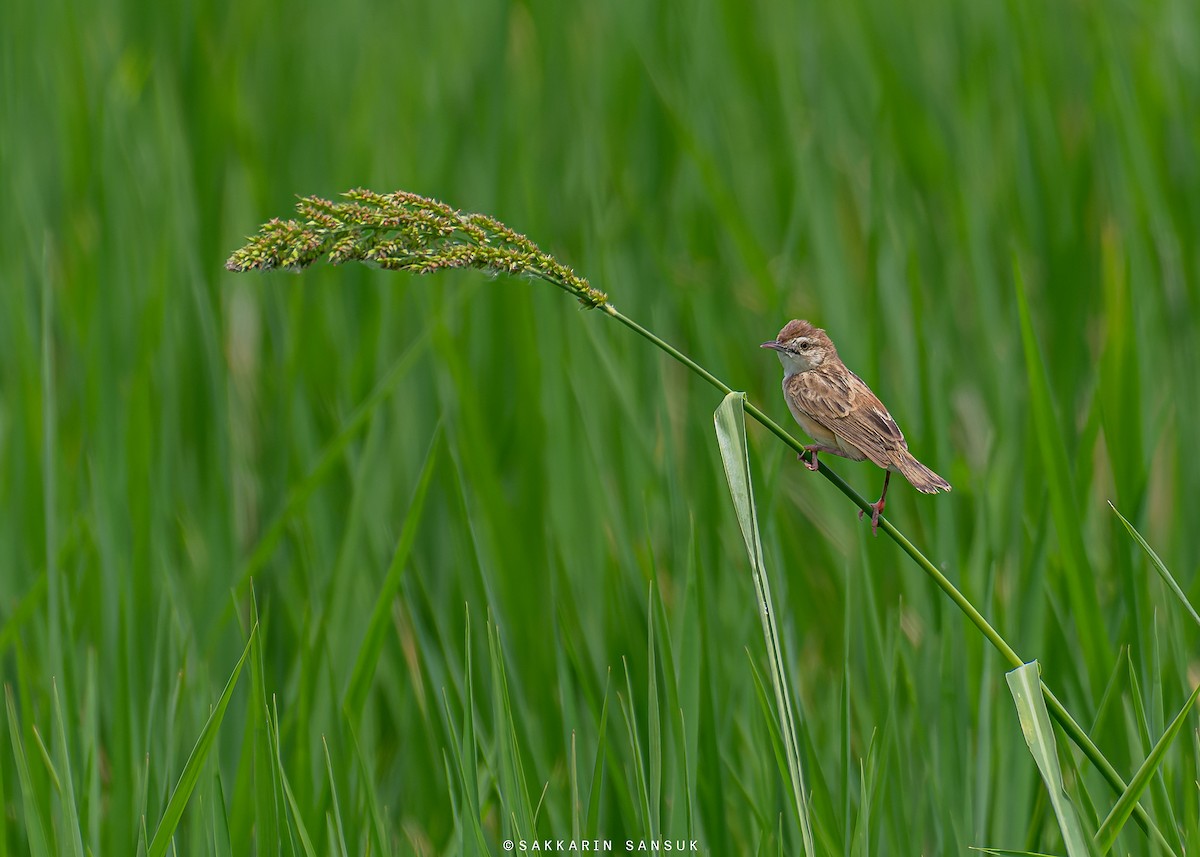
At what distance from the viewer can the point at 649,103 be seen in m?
4.34

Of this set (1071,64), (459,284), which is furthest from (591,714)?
(1071,64)

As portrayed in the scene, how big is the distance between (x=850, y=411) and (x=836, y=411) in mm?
21

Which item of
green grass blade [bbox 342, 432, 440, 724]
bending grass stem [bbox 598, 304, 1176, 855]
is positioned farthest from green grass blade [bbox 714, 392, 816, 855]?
green grass blade [bbox 342, 432, 440, 724]

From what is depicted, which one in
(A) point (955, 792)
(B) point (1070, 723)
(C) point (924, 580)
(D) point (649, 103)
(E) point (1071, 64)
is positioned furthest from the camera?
(E) point (1071, 64)

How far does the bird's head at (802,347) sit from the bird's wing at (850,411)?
40mm

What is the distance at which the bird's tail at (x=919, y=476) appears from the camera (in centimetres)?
154

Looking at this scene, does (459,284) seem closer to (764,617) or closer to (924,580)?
(924,580)

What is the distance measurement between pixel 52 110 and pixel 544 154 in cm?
148

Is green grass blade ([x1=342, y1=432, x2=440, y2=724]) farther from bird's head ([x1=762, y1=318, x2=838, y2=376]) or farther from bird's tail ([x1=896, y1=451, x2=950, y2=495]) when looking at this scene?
bird's tail ([x1=896, y1=451, x2=950, y2=495])

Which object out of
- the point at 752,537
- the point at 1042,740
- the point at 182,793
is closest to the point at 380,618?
the point at 182,793

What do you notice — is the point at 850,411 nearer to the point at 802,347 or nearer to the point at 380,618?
the point at 802,347

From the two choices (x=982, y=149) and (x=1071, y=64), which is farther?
(x=1071, y=64)

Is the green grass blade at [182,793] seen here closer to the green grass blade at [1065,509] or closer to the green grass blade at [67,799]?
the green grass blade at [67,799]

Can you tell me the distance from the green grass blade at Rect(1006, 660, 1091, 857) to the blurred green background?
1.33 ft
